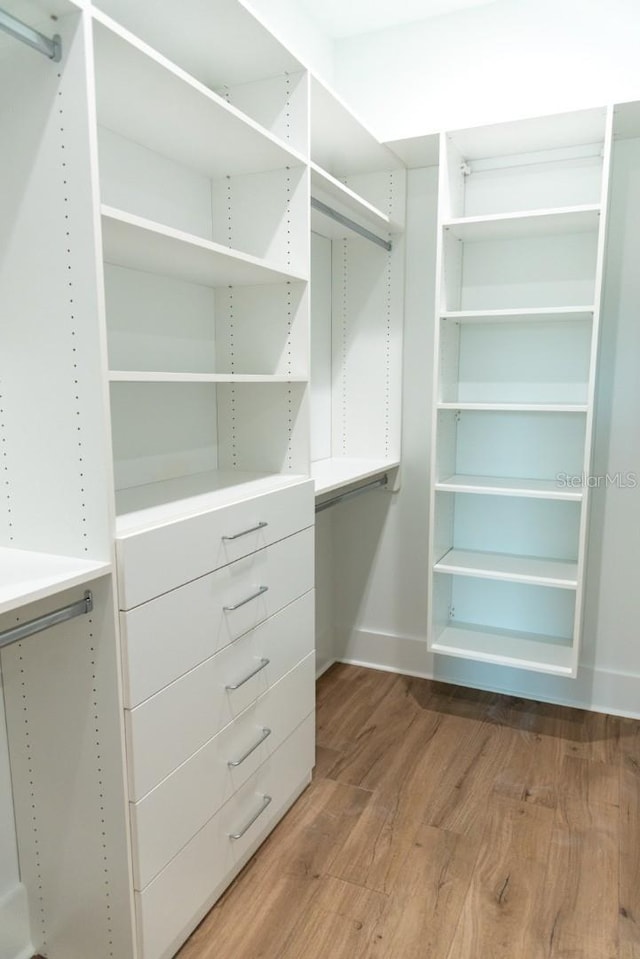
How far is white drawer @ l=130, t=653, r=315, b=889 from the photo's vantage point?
135 cm

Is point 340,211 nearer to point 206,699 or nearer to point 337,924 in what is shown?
point 206,699

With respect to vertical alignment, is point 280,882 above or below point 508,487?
below

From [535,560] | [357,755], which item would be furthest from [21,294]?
[535,560]

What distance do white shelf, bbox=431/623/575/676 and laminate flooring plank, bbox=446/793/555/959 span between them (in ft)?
1.64

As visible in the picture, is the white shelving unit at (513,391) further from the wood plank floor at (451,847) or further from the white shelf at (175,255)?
the white shelf at (175,255)

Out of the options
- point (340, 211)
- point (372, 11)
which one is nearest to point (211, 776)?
point (340, 211)

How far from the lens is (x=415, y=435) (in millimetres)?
2834

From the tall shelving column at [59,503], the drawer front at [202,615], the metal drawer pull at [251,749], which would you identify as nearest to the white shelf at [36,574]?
the tall shelving column at [59,503]

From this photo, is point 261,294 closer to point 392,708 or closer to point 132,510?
point 132,510

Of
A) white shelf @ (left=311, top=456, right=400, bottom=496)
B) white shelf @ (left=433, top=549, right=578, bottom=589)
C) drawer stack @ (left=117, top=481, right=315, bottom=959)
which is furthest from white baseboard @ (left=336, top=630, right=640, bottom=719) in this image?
drawer stack @ (left=117, top=481, right=315, bottom=959)

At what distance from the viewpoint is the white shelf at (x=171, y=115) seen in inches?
48.4

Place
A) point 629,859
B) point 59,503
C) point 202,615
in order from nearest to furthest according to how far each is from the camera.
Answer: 1. point 59,503
2. point 202,615
3. point 629,859

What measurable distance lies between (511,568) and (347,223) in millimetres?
1436

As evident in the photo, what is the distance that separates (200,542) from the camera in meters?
1.45
